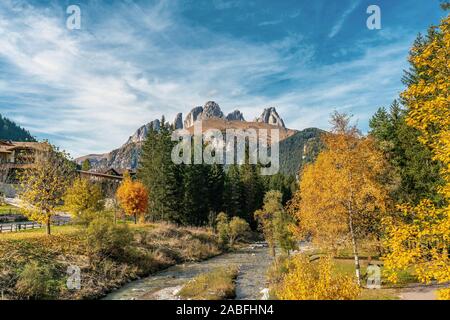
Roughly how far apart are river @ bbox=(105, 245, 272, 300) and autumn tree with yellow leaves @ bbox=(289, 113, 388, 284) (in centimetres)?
765

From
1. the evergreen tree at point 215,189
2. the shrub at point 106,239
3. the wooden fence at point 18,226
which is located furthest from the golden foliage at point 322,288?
the evergreen tree at point 215,189

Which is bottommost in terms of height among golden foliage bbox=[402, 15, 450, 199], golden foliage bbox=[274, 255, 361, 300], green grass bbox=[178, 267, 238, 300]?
green grass bbox=[178, 267, 238, 300]

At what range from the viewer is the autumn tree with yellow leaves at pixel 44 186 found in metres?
32.9

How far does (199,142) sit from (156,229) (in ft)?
83.1

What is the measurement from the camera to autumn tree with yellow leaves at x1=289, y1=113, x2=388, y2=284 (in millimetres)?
24422

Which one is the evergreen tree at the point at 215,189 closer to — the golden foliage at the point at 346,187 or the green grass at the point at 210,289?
the green grass at the point at 210,289

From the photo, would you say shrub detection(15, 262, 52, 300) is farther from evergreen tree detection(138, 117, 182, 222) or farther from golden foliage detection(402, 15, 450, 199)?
evergreen tree detection(138, 117, 182, 222)

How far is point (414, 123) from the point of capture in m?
10.4

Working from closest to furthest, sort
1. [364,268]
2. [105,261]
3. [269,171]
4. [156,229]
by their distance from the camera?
[364,268] < [105,261] < [156,229] < [269,171]

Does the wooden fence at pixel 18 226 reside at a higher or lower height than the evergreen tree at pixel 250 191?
lower

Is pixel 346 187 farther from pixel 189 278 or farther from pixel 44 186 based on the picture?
pixel 44 186

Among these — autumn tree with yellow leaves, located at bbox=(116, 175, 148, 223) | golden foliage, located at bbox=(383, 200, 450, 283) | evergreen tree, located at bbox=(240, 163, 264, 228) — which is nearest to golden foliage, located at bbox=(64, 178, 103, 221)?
autumn tree with yellow leaves, located at bbox=(116, 175, 148, 223)
